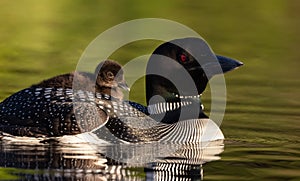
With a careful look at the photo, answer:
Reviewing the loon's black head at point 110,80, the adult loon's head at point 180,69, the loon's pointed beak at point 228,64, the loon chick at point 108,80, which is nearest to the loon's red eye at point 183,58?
the adult loon's head at point 180,69

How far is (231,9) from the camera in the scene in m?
24.0

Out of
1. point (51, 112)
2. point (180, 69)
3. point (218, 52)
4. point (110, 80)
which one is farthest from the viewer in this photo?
point (218, 52)

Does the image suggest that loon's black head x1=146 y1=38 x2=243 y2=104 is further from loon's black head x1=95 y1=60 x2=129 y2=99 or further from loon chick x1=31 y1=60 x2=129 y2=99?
loon's black head x1=95 y1=60 x2=129 y2=99

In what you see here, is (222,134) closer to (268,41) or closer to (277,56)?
(277,56)

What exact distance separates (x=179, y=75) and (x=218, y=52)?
264 inches

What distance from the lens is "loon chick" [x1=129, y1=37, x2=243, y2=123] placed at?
10.7 meters

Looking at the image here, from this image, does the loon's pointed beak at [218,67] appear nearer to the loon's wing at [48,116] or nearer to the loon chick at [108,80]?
the loon's wing at [48,116]

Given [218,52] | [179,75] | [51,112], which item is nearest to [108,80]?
[179,75]

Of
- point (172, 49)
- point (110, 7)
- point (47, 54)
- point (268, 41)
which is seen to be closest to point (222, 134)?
point (172, 49)

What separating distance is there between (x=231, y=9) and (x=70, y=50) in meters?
7.66

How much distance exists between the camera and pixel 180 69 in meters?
10.7

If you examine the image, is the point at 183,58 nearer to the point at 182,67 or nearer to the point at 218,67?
the point at 182,67

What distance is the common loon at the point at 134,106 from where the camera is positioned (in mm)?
10094

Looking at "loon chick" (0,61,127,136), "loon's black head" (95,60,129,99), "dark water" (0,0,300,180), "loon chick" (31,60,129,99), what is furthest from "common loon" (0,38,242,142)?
"loon's black head" (95,60,129,99)
